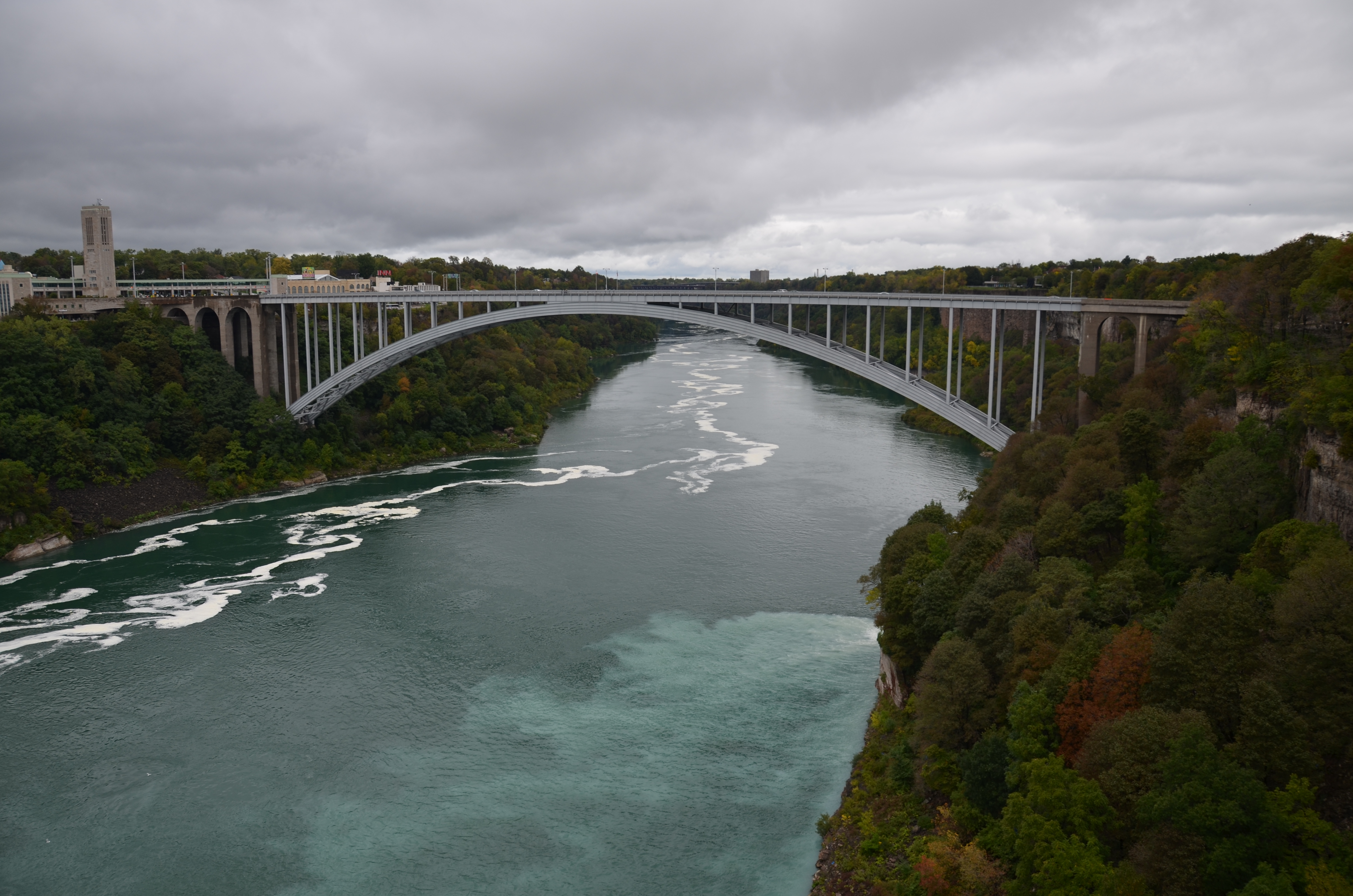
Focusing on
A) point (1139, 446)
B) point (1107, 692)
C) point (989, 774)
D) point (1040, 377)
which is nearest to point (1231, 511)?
point (1139, 446)

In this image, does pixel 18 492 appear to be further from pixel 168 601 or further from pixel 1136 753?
pixel 1136 753

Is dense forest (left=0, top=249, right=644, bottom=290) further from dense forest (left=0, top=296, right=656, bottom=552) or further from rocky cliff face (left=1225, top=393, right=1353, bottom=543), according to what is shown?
rocky cliff face (left=1225, top=393, right=1353, bottom=543)

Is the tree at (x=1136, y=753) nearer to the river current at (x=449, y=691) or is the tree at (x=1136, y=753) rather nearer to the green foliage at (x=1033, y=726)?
the green foliage at (x=1033, y=726)

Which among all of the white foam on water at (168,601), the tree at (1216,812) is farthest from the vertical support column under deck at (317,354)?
the tree at (1216,812)

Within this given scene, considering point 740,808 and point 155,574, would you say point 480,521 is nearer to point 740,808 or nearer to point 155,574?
point 155,574

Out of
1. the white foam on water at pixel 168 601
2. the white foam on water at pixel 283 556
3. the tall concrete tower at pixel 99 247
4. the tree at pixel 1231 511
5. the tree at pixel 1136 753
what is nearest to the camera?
the tree at pixel 1136 753

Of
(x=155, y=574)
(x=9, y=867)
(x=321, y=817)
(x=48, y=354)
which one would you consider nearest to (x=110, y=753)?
(x=9, y=867)
